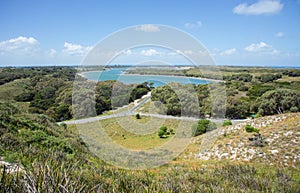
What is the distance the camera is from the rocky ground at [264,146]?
12.2 meters

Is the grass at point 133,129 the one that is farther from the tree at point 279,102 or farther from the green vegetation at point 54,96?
the tree at point 279,102

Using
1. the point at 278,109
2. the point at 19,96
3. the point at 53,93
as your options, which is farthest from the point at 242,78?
the point at 19,96

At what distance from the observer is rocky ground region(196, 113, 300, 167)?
12.2m

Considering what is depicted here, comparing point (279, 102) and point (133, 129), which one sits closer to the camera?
point (133, 129)

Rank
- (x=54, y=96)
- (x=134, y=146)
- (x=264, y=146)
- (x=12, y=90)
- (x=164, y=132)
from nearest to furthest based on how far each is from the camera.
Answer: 1. (x=264, y=146)
2. (x=134, y=146)
3. (x=164, y=132)
4. (x=54, y=96)
5. (x=12, y=90)

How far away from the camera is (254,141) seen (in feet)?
48.0

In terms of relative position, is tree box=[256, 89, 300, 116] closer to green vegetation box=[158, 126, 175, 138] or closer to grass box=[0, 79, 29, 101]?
green vegetation box=[158, 126, 175, 138]

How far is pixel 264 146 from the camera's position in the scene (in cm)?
1399

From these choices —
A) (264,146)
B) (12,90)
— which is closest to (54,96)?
(12,90)

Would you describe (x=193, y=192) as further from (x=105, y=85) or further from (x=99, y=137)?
(x=105, y=85)

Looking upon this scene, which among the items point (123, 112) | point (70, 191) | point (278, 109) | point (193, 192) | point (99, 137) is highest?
point (70, 191)

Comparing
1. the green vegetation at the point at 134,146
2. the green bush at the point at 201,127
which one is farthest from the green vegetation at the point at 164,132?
the green bush at the point at 201,127

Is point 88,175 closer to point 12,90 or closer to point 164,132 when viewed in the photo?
point 164,132

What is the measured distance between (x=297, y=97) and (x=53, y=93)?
55894 mm
